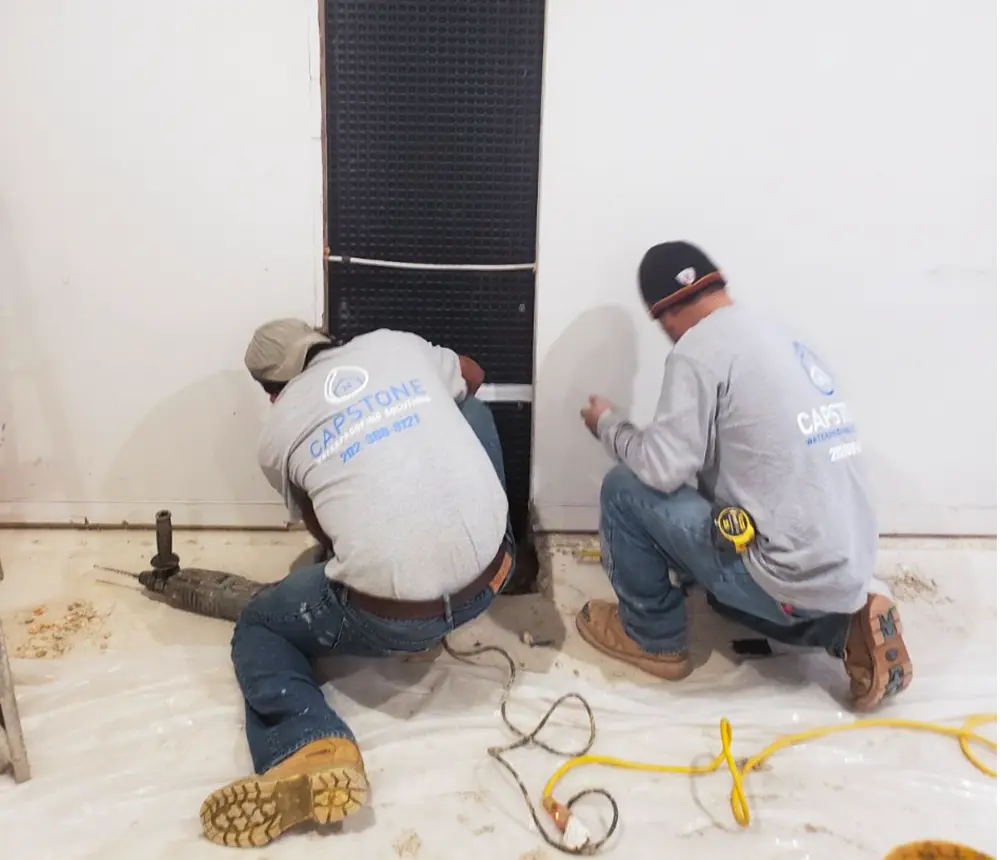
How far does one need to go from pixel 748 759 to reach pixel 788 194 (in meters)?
1.31

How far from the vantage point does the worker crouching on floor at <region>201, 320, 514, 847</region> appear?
4.63ft

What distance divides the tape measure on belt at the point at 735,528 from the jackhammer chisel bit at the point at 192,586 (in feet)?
3.53

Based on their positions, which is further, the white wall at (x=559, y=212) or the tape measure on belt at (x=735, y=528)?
the white wall at (x=559, y=212)

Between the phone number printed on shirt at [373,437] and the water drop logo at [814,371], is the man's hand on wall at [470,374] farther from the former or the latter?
the water drop logo at [814,371]

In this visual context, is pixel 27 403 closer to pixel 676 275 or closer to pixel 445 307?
pixel 445 307

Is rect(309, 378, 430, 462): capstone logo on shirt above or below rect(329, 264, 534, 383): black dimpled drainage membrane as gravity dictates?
below

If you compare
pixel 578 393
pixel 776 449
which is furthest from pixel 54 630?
pixel 776 449

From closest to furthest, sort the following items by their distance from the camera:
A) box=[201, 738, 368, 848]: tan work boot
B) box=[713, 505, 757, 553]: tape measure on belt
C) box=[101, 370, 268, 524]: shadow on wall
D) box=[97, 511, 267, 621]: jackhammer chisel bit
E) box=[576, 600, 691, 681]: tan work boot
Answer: box=[201, 738, 368, 848]: tan work boot → box=[713, 505, 757, 553]: tape measure on belt → box=[576, 600, 691, 681]: tan work boot → box=[97, 511, 267, 621]: jackhammer chisel bit → box=[101, 370, 268, 524]: shadow on wall

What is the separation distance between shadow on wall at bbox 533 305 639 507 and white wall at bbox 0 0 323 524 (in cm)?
64

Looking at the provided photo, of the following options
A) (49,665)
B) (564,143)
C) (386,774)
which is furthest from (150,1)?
(386,774)

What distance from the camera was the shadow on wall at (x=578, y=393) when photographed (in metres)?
2.17

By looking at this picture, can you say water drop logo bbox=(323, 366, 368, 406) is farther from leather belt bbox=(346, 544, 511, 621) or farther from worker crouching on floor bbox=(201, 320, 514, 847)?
leather belt bbox=(346, 544, 511, 621)

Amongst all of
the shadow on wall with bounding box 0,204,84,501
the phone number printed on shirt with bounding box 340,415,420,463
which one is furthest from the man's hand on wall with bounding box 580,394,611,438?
the shadow on wall with bounding box 0,204,84,501

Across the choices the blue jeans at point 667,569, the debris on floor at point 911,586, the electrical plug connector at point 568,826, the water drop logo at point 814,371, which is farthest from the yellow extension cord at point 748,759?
the water drop logo at point 814,371
